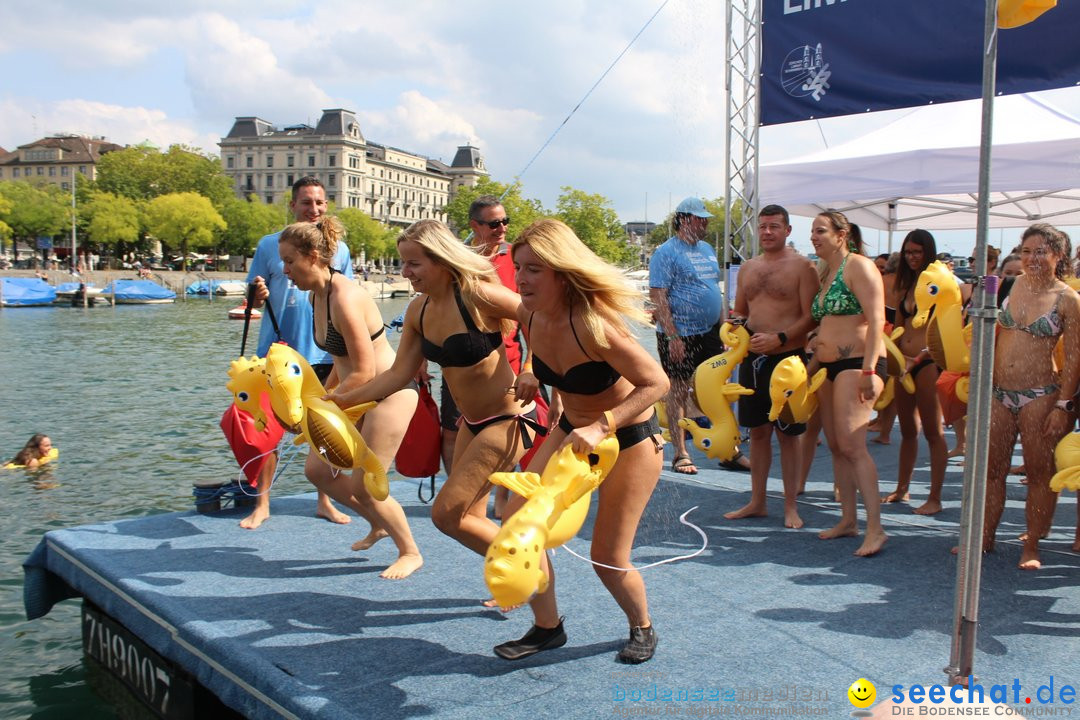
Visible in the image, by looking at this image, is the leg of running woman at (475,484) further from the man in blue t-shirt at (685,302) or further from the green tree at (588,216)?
the green tree at (588,216)

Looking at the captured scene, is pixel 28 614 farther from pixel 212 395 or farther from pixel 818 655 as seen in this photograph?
pixel 212 395

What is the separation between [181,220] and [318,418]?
279 ft

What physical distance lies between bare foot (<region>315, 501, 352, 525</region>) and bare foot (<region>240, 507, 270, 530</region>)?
365mm

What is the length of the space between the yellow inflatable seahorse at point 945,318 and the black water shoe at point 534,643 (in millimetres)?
3100

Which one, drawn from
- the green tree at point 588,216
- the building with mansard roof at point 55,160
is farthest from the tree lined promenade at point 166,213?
the building with mansard roof at point 55,160

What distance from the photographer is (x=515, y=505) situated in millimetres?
3449

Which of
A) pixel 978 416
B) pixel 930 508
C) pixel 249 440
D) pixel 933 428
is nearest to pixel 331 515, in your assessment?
pixel 249 440

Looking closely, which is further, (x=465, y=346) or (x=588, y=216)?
(x=588, y=216)

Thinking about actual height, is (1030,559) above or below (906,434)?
below

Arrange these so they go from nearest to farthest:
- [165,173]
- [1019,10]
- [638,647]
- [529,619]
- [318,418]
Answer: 1. [1019,10]
2. [638,647]
3. [318,418]
4. [529,619]
5. [165,173]

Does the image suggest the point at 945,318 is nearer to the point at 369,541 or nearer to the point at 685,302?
the point at 685,302

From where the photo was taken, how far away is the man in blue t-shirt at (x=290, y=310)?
598 cm

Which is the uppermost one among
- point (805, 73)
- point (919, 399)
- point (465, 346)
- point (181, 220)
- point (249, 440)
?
point (181, 220)

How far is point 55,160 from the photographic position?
116000mm
